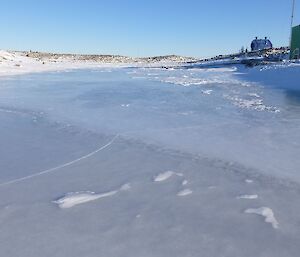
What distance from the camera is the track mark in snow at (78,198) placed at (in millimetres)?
3532

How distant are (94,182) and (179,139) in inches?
87.4

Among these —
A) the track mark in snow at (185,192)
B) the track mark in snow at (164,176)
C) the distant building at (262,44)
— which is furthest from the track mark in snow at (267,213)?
the distant building at (262,44)

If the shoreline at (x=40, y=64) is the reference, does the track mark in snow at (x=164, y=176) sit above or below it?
below

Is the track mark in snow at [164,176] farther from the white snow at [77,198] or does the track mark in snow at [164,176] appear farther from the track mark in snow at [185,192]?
the white snow at [77,198]

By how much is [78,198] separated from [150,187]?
774 millimetres

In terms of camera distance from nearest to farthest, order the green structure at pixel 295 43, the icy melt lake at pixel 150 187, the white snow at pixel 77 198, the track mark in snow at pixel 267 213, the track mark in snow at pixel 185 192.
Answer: the icy melt lake at pixel 150 187
the track mark in snow at pixel 267 213
the white snow at pixel 77 198
the track mark in snow at pixel 185 192
the green structure at pixel 295 43

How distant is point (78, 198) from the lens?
12.0ft

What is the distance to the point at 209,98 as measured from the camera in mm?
11922

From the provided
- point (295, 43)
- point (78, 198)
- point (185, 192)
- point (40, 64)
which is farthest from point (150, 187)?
point (40, 64)

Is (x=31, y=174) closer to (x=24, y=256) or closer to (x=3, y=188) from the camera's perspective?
(x=3, y=188)

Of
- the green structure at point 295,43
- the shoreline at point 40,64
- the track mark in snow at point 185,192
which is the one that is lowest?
the track mark in snow at point 185,192

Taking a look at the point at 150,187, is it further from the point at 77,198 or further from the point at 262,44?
the point at 262,44

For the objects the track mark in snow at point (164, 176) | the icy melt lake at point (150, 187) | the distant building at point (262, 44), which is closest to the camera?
the icy melt lake at point (150, 187)

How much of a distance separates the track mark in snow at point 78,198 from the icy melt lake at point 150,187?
0.03 ft
